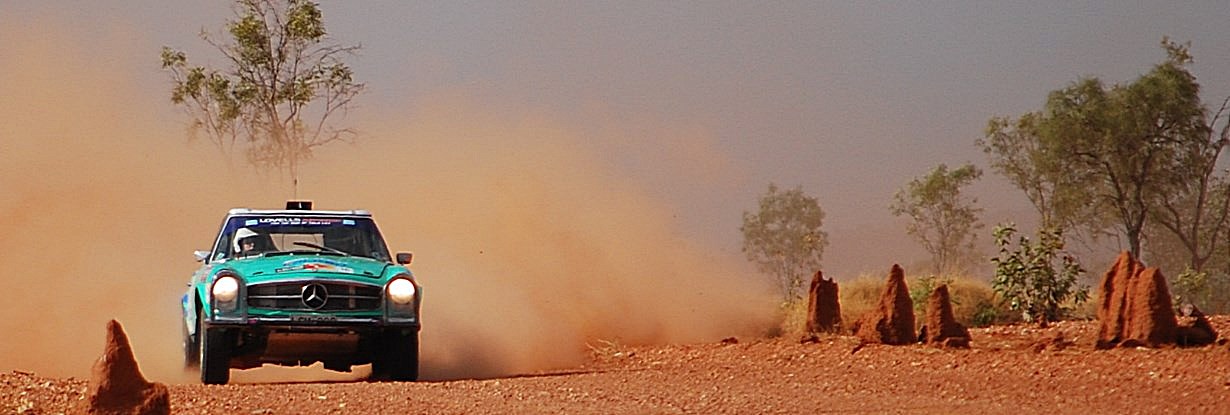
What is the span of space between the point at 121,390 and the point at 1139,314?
12169 mm

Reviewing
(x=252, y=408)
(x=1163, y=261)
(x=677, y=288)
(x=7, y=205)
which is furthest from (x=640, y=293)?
(x=1163, y=261)

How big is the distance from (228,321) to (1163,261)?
45.3 m

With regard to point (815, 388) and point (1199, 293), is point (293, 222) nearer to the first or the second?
point (815, 388)

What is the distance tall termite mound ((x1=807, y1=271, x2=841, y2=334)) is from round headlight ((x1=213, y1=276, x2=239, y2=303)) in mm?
10341

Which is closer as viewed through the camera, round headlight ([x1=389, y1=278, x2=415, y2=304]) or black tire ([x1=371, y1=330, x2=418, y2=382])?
round headlight ([x1=389, y1=278, x2=415, y2=304])

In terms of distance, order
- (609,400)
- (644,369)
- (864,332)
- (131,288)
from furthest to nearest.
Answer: (131,288) → (864,332) → (644,369) → (609,400)

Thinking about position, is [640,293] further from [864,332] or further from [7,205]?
[7,205]

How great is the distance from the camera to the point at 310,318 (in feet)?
55.8

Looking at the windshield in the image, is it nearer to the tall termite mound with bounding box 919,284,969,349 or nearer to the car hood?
the car hood

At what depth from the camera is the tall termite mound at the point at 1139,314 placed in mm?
19672

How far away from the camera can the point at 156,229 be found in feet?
95.9

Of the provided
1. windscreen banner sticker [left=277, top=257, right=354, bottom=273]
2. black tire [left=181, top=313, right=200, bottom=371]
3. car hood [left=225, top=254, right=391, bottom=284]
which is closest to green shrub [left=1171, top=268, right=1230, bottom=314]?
car hood [left=225, top=254, right=391, bottom=284]

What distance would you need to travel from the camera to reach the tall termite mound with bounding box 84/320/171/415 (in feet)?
39.9

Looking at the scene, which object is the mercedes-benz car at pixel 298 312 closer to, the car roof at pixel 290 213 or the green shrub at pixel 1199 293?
the car roof at pixel 290 213
